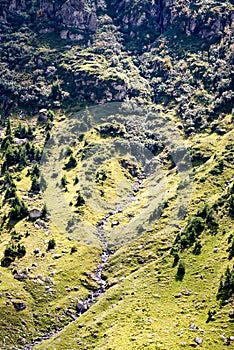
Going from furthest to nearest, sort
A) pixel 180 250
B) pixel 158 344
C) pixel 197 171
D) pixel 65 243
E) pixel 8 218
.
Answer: pixel 197 171
pixel 8 218
pixel 65 243
pixel 180 250
pixel 158 344

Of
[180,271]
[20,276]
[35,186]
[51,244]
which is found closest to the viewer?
[180,271]

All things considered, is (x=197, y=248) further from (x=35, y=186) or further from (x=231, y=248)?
(x=35, y=186)

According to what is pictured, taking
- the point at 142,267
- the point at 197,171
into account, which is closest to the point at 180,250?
the point at 142,267

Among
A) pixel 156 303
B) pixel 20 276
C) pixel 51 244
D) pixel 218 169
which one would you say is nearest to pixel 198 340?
pixel 156 303

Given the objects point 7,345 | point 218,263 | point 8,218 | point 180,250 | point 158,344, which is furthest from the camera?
point 8,218

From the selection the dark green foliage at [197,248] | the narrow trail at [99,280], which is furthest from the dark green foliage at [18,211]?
the dark green foliage at [197,248]

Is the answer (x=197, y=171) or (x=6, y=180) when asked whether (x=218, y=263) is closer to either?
(x=197, y=171)

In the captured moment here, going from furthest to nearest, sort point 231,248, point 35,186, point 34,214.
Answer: point 35,186
point 34,214
point 231,248

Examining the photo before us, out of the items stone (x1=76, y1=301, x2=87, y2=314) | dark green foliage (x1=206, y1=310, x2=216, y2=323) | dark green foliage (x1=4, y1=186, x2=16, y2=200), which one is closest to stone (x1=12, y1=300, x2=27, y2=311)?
stone (x1=76, y1=301, x2=87, y2=314)
